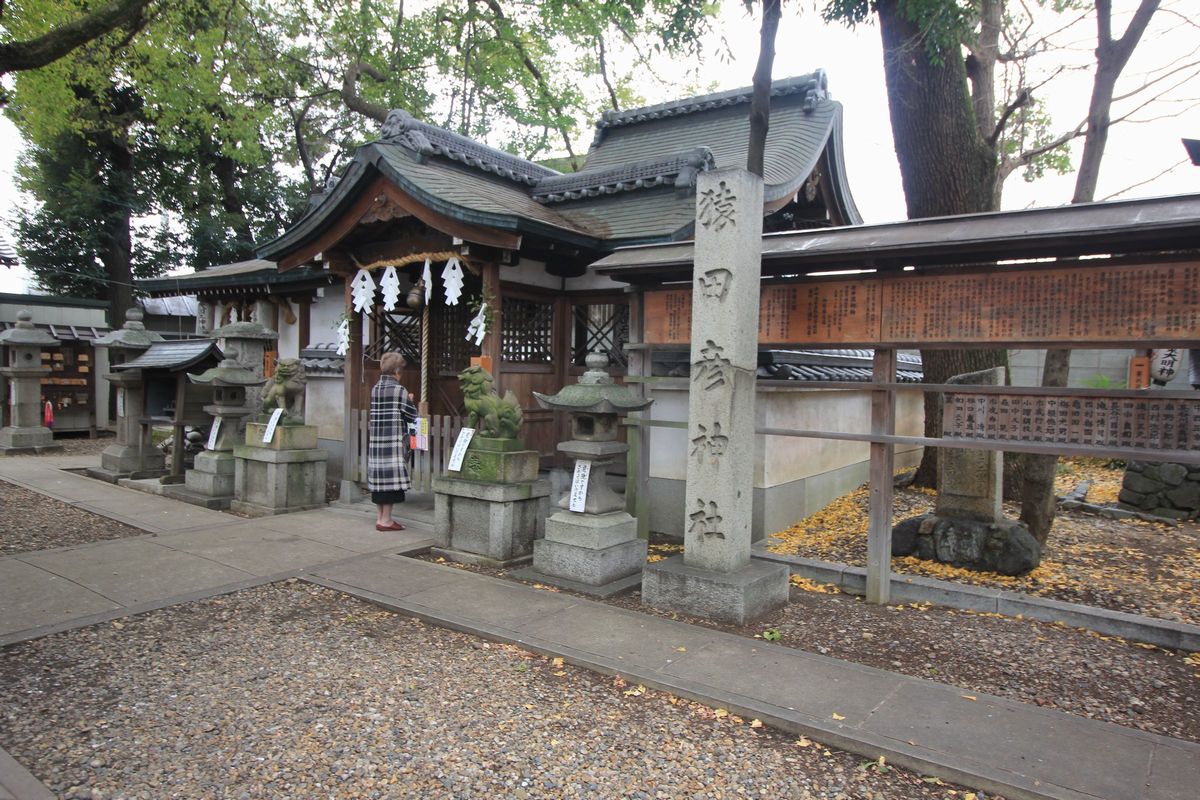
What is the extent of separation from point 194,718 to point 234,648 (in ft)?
3.59

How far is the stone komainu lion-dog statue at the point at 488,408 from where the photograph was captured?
7.41 meters

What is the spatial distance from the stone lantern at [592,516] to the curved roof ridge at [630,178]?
3.74 metres

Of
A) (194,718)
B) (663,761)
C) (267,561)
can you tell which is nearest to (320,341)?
(267,561)

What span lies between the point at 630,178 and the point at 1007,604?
23.3 ft

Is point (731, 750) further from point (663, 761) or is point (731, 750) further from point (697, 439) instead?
point (697, 439)

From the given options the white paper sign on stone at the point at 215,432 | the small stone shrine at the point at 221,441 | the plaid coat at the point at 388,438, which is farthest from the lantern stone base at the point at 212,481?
the plaid coat at the point at 388,438

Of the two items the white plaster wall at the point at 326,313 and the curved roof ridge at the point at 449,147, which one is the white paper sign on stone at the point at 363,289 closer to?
the curved roof ridge at the point at 449,147

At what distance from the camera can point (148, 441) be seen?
495 inches

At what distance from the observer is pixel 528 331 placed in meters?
10.4

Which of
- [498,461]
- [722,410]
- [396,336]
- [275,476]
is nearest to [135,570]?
[275,476]

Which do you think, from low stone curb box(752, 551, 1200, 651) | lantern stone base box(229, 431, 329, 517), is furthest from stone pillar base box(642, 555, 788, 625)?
lantern stone base box(229, 431, 329, 517)

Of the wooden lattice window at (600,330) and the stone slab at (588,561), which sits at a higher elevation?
the wooden lattice window at (600,330)

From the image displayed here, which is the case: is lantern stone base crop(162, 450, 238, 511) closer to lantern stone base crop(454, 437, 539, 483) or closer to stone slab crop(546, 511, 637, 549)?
lantern stone base crop(454, 437, 539, 483)

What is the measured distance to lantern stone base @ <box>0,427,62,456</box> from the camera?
607 inches
